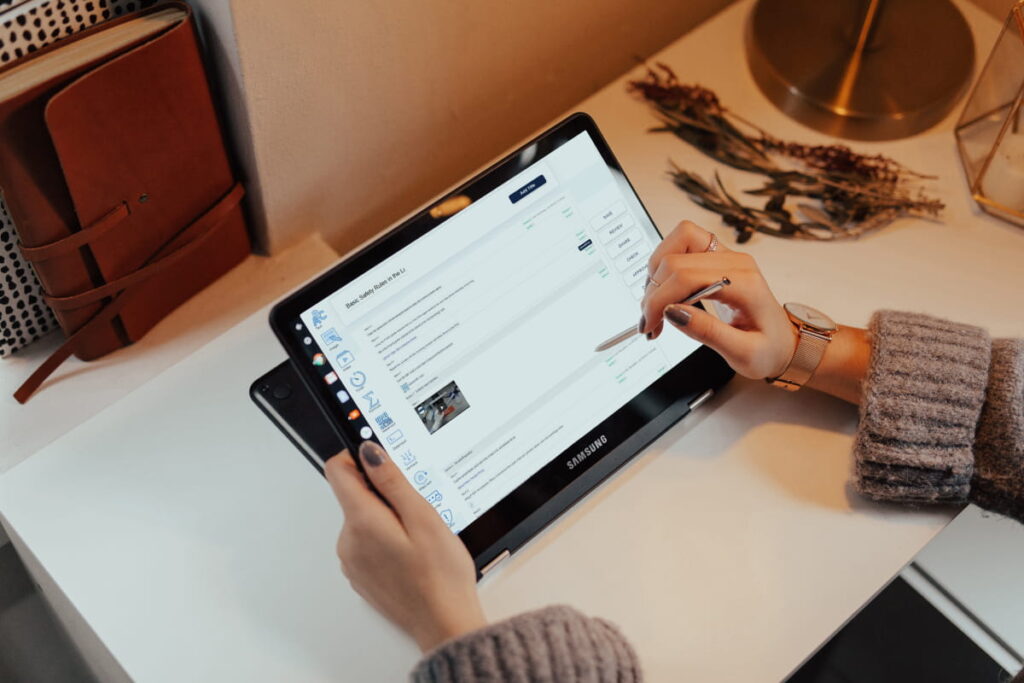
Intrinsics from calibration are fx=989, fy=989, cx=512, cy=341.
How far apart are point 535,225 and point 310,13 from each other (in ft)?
0.79

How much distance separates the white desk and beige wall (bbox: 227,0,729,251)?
0.50 feet

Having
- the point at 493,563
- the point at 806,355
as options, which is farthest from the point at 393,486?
the point at 806,355

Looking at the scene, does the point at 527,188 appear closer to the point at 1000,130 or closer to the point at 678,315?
the point at 678,315

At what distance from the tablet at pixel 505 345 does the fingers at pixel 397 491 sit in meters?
0.04

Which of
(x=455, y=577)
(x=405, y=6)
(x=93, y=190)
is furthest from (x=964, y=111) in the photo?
(x=93, y=190)

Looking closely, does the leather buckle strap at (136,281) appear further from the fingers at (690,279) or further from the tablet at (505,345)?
the fingers at (690,279)

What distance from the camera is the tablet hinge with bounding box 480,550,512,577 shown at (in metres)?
0.74

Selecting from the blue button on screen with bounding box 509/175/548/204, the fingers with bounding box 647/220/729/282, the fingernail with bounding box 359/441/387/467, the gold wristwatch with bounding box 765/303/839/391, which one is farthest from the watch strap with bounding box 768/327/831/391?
the fingernail with bounding box 359/441/387/467

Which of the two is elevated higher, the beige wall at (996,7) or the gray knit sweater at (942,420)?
the beige wall at (996,7)

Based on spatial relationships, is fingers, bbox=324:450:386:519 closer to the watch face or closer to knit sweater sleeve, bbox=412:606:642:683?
knit sweater sleeve, bbox=412:606:642:683

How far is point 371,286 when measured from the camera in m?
0.71

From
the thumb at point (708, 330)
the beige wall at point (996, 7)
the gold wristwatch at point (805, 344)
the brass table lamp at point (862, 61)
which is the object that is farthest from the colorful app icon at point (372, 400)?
the beige wall at point (996, 7)

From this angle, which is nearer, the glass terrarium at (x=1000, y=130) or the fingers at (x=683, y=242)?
the fingers at (x=683, y=242)

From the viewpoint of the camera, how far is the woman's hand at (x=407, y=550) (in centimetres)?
66
